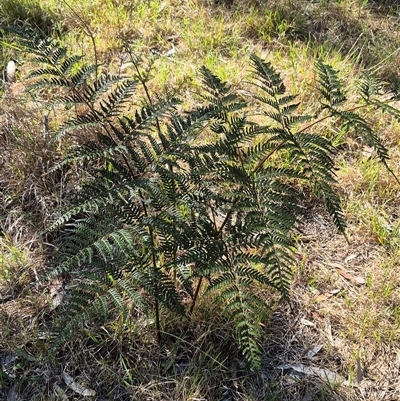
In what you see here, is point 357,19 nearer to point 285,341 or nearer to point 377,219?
point 377,219

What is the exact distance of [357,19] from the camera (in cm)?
394

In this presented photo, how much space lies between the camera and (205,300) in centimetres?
223

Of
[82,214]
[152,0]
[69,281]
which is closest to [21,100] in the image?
[82,214]

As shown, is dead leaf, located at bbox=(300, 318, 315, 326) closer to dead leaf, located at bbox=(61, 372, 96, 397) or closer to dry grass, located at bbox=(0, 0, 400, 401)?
dry grass, located at bbox=(0, 0, 400, 401)

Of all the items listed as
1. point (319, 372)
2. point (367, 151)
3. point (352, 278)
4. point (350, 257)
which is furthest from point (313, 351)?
point (367, 151)

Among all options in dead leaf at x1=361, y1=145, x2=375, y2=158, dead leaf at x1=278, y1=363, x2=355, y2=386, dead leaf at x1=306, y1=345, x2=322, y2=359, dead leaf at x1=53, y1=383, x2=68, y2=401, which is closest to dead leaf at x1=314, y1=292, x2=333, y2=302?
dead leaf at x1=306, y1=345, x2=322, y2=359

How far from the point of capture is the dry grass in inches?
83.2

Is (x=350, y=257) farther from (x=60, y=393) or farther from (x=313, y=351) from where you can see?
(x=60, y=393)

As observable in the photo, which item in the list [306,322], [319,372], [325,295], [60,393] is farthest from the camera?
[325,295]

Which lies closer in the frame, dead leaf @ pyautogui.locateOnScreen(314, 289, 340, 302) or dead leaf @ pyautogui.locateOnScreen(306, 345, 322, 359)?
dead leaf @ pyautogui.locateOnScreen(306, 345, 322, 359)

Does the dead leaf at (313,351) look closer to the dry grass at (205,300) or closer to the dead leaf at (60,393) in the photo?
the dry grass at (205,300)

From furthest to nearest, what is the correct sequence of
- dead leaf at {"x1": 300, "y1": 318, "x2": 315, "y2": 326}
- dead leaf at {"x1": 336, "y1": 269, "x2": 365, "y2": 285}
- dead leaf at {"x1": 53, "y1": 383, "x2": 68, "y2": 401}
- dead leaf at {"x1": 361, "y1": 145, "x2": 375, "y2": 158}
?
1. dead leaf at {"x1": 361, "y1": 145, "x2": 375, "y2": 158}
2. dead leaf at {"x1": 336, "y1": 269, "x2": 365, "y2": 285}
3. dead leaf at {"x1": 300, "y1": 318, "x2": 315, "y2": 326}
4. dead leaf at {"x1": 53, "y1": 383, "x2": 68, "y2": 401}

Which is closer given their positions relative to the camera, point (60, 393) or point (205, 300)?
point (60, 393)

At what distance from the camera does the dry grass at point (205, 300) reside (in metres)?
2.11
